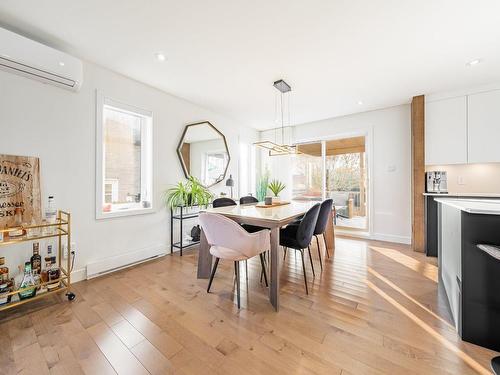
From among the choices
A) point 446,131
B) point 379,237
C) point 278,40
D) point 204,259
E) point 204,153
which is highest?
point 278,40

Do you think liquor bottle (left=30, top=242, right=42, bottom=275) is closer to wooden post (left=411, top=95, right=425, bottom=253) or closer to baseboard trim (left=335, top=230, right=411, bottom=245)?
baseboard trim (left=335, top=230, right=411, bottom=245)

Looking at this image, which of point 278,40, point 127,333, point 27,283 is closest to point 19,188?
point 27,283

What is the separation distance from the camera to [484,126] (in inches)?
122

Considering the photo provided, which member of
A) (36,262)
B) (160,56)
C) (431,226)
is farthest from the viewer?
(431,226)

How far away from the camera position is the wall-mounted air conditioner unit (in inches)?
70.2

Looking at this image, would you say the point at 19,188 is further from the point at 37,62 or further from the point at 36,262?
the point at 37,62

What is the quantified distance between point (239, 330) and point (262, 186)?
388 cm

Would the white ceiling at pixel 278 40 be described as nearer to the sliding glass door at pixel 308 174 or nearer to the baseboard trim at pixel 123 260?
the sliding glass door at pixel 308 174

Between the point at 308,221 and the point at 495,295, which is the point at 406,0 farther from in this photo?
the point at 495,295

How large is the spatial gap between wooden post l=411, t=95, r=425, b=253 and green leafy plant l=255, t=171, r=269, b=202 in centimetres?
293

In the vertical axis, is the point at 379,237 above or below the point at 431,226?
below

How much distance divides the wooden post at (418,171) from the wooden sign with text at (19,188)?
4.96 m

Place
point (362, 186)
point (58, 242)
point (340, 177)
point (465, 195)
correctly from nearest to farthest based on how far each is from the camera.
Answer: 1. point (58, 242)
2. point (465, 195)
3. point (362, 186)
4. point (340, 177)

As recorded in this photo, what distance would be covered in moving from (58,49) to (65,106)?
0.57 metres
